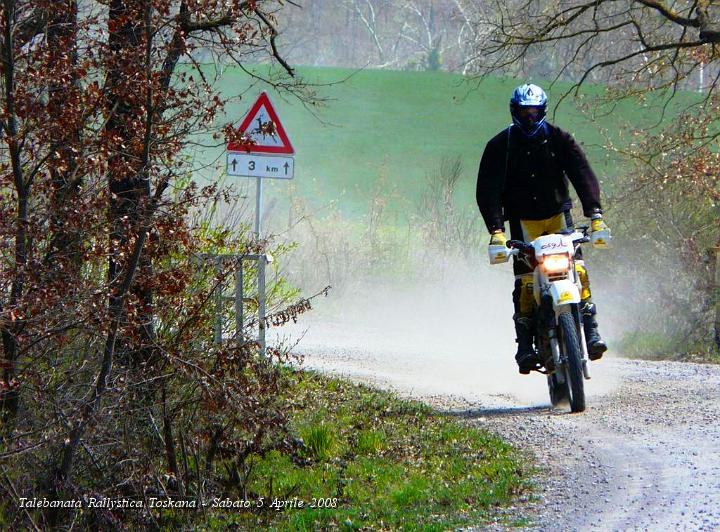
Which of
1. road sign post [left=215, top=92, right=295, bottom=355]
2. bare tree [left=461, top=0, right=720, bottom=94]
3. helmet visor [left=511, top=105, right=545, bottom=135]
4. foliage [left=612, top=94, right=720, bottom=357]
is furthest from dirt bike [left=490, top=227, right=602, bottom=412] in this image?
foliage [left=612, top=94, right=720, bottom=357]

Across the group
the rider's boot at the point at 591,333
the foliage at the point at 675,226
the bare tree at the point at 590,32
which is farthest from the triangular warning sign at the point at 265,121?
the foliage at the point at 675,226

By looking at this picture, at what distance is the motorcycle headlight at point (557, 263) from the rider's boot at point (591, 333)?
38 centimetres

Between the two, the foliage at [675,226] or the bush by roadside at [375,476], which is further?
the foliage at [675,226]

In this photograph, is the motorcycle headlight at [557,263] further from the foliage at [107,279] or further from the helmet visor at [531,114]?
the foliage at [107,279]

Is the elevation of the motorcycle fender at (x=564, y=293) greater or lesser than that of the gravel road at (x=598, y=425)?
greater

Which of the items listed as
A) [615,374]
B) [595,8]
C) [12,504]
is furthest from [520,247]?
[595,8]

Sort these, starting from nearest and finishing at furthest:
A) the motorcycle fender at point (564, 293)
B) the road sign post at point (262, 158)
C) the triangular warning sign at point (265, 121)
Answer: the motorcycle fender at point (564, 293), the road sign post at point (262, 158), the triangular warning sign at point (265, 121)

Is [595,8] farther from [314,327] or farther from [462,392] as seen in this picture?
[314,327]

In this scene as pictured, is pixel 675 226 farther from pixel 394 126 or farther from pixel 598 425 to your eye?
pixel 394 126

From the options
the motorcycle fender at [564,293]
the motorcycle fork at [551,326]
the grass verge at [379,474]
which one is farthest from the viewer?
the motorcycle fork at [551,326]

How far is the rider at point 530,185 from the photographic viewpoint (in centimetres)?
915

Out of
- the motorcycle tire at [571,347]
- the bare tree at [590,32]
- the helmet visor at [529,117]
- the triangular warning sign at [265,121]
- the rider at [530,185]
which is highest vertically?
the bare tree at [590,32]

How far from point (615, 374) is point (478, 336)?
7.93m

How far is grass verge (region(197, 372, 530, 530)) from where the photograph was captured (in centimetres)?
651
